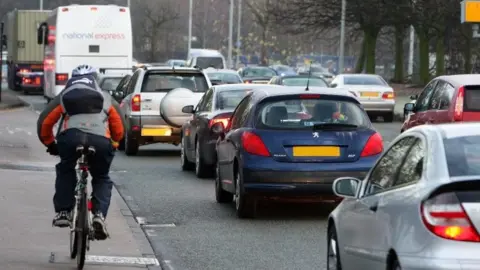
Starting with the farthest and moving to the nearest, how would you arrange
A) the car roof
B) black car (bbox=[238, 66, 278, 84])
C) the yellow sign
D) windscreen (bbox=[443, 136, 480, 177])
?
black car (bbox=[238, 66, 278, 84]) → the yellow sign → the car roof → windscreen (bbox=[443, 136, 480, 177])

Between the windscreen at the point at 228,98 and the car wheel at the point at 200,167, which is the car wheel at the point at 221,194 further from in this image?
the windscreen at the point at 228,98

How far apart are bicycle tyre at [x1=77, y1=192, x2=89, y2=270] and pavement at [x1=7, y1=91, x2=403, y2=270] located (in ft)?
2.97

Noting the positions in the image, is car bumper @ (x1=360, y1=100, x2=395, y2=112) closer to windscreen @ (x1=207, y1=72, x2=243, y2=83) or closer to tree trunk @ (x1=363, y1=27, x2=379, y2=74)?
windscreen @ (x1=207, y1=72, x2=243, y2=83)

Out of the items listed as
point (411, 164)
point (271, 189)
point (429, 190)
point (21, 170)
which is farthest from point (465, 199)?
point (21, 170)

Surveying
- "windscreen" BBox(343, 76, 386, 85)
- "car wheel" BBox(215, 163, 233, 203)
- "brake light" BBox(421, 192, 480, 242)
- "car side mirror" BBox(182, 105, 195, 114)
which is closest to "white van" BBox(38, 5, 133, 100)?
"windscreen" BBox(343, 76, 386, 85)

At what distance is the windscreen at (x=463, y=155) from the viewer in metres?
6.79

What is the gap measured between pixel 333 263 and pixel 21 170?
1172cm

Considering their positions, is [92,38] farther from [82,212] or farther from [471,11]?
[82,212]

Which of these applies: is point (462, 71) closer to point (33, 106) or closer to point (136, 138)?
point (33, 106)

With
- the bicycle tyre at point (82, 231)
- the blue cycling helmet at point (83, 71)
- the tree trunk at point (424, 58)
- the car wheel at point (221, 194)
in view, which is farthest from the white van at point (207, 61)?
the bicycle tyre at point (82, 231)

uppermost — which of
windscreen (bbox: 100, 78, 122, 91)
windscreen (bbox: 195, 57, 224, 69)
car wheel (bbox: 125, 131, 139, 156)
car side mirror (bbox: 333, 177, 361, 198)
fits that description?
car side mirror (bbox: 333, 177, 361, 198)

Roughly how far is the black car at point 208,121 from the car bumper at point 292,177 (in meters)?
4.72

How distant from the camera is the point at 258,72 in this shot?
57312 mm

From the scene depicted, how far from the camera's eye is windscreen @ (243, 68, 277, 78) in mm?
56737
